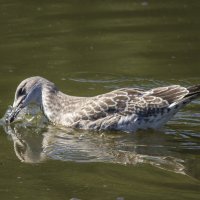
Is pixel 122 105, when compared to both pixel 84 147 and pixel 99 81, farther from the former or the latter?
pixel 99 81

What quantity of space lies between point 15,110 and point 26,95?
29 centimetres

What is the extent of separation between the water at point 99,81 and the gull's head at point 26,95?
215mm

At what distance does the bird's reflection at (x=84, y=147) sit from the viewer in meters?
9.54

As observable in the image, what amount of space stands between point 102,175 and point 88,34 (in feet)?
21.3

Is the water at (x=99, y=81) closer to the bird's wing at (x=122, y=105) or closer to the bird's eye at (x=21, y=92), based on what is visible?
the bird's wing at (x=122, y=105)

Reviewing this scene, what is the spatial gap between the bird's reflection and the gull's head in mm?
207

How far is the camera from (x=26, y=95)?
11320 millimetres

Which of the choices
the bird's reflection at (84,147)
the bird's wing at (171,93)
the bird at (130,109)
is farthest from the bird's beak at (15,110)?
the bird's wing at (171,93)

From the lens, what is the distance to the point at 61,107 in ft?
37.0

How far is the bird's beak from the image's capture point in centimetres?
1105

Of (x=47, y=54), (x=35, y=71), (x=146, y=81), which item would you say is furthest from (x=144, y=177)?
(x=47, y=54)

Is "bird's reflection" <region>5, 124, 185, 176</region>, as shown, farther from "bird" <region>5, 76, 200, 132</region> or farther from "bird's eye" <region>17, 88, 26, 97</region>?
"bird's eye" <region>17, 88, 26, 97</region>

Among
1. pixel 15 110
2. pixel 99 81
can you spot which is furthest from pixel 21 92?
pixel 99 81

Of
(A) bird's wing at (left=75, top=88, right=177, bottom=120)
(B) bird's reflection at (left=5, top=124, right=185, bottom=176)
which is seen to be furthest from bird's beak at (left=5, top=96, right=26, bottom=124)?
(A) bird's wing at (left=75, top=88, right=177, bottom=120)
